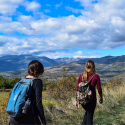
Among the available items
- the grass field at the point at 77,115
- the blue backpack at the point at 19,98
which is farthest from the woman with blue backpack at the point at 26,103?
the grass field at the point at 77,115

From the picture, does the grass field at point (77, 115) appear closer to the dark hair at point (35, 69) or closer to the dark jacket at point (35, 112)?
the dark jacket at point (35, 112)

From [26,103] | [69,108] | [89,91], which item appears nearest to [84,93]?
[89,91]

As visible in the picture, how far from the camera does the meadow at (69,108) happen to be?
4.99 m

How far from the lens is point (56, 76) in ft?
30.6

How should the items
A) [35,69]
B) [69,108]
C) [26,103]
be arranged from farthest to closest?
[69,108] → [35,69] → [26,103]

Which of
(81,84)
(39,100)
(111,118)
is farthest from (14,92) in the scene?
(111,118)

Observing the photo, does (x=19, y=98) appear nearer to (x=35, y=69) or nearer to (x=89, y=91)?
(x=35, y=69)

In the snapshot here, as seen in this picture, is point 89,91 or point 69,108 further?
point 69,108

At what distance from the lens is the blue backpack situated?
6.63 feet

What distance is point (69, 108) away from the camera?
6.16m

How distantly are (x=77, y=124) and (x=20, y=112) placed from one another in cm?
310

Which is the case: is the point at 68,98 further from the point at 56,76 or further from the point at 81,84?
the point at 81,84

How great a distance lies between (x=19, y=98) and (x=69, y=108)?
14.5 ft

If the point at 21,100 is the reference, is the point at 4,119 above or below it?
below
